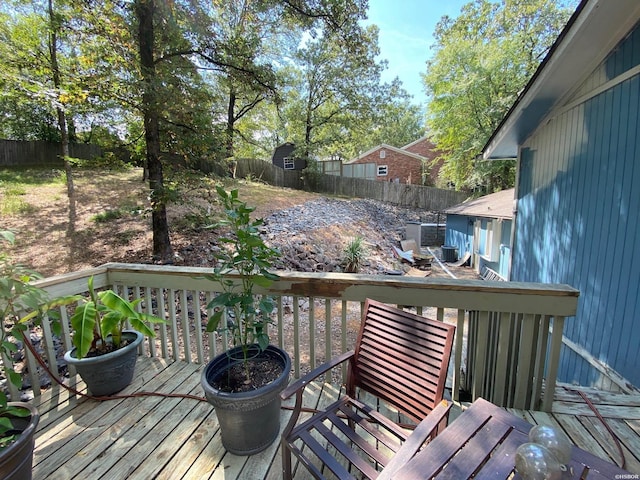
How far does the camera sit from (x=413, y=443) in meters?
1.14

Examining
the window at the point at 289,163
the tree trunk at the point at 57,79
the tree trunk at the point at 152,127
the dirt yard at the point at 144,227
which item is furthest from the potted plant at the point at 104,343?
the window at the point at 289,163

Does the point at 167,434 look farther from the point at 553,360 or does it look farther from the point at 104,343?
the point at 553,360

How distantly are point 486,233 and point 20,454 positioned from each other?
1155 centimetres

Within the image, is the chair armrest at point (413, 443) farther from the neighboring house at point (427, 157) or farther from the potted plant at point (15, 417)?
the neighboring house at point (427, 157)

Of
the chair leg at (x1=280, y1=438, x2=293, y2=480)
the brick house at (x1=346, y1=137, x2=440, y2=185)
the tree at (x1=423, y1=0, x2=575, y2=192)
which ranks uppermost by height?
the tree at (x1=423, y1=0, x2=575, y2=192)

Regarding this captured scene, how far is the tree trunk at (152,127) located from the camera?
15.3 ft

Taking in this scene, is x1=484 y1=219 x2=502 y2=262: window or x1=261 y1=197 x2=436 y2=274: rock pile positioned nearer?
x1=261 y1=197 x2=436 y2=274: rock pile

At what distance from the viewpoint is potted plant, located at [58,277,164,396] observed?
1923 mm

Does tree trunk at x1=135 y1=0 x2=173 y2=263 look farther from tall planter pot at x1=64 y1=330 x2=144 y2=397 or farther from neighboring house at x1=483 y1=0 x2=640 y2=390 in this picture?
neighboring house at x1=483 y1=0 x2=640 y2=390

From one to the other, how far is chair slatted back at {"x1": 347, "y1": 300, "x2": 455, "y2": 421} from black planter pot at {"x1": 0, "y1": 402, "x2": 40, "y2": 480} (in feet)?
5.35

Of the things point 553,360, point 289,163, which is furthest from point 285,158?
point 553,360

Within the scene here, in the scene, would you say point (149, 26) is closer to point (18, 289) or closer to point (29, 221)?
point (18, 289)

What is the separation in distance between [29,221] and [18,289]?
26.3 feet

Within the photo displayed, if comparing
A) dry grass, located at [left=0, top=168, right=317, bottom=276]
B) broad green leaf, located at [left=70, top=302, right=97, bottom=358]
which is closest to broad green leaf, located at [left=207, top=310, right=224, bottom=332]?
broad green leaf, located at [left=70, top=302, right=97, bottom=358]
